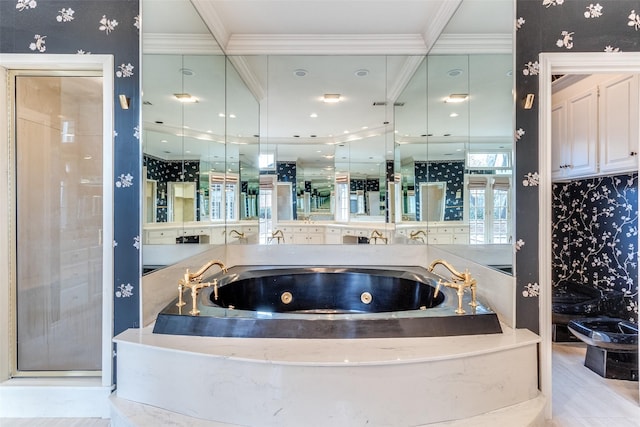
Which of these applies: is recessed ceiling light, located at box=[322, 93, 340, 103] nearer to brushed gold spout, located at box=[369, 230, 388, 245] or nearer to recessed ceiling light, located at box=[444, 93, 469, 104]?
recessed ceiling light, located at box=[444, 93, 469, 104]

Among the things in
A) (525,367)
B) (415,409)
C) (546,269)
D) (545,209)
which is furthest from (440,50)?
(415,409)

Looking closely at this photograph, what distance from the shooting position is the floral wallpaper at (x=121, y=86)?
163 centimetres

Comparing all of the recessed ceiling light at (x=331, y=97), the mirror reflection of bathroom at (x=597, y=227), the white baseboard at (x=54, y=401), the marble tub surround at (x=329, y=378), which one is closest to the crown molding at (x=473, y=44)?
the recessed ceiling light at (x=331, y=97)

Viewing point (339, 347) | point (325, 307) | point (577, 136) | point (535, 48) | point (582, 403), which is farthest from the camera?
point (577, 136)

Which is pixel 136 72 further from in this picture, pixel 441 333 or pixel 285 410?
pixel 441 333

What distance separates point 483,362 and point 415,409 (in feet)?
1.20

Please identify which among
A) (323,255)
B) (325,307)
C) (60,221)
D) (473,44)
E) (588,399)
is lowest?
(588,399)

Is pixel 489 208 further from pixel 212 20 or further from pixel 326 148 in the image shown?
pixel 212 20

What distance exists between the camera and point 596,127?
7.77ft

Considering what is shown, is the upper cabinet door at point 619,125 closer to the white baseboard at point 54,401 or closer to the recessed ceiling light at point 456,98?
the recessed ceiling light at point 456,98

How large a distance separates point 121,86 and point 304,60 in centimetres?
146

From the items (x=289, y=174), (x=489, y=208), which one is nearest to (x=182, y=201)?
(x=289, y=174)

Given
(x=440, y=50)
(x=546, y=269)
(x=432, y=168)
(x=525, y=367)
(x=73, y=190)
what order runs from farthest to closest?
(x=432, y=168) → (x=440, y=50) → (x=73, y=190) → (x=546, y=269) → (x=525, y=367)

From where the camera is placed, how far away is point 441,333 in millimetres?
1453
